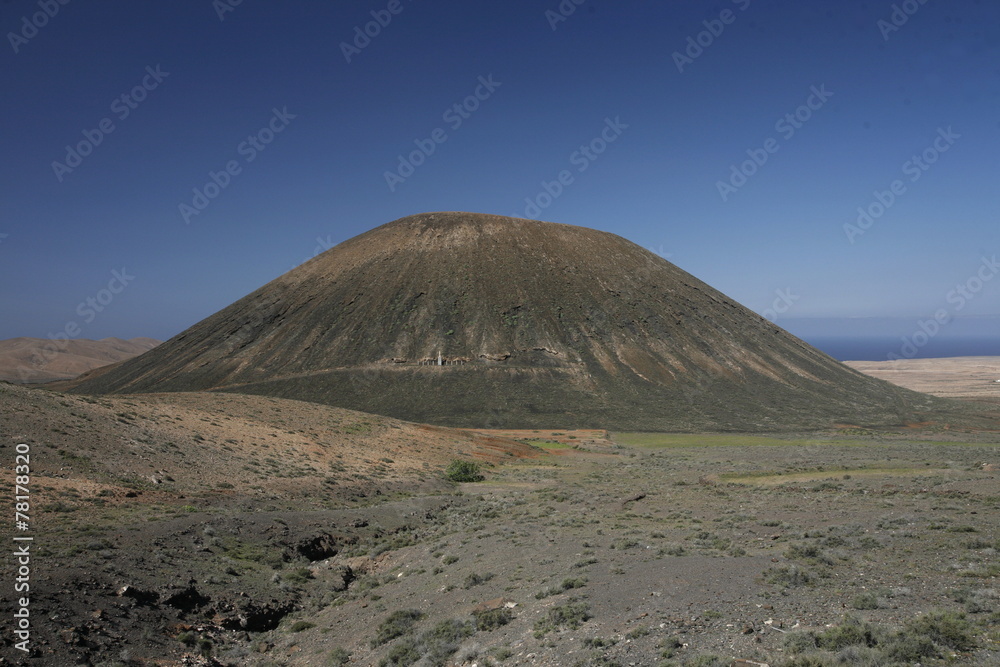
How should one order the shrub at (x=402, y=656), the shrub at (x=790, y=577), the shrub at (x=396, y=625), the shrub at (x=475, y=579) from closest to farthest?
1. the shrub at (x=402, y=656)
2. the shrub at (x=790, y=577)
3. the shrub at (x=396, y=625)
4. the shrub at (x=475, y=579)

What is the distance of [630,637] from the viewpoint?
8.77 metres

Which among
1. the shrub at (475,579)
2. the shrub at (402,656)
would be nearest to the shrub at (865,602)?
the shrub at (402,656)

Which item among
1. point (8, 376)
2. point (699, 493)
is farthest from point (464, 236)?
point (8, 376)

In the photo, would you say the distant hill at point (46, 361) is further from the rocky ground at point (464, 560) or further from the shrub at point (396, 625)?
the shrub at point (396, 625)

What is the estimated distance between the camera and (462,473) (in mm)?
31719

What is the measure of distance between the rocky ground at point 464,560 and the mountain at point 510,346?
4152 cm

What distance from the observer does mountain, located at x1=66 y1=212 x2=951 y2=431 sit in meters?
71.9

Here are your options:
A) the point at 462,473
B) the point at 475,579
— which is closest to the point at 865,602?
the point at 475,579

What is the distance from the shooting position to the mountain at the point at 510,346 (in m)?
71.9

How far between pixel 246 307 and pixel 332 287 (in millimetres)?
17382

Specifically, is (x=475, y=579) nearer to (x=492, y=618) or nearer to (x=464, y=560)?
(x=464, y=560)

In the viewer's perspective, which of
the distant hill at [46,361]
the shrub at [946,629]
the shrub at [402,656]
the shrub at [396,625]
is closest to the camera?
the shrub at [946,629]

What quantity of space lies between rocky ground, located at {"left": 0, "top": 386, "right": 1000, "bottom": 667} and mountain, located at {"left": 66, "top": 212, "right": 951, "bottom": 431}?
4152 cm

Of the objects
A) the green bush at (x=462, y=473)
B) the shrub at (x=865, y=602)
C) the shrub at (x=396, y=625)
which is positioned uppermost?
the shrub at (x=865, y=602)
